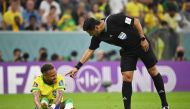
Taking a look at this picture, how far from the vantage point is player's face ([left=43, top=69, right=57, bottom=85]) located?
12.9m

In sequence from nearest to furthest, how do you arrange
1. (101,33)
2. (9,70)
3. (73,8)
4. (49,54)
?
(101,33), (9,70), (49,54), (73,8)

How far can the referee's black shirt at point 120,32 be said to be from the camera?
44.0ft

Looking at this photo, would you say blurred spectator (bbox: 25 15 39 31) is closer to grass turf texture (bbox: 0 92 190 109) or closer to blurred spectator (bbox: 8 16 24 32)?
blurred spectator (bbox: 8 16 24 32)

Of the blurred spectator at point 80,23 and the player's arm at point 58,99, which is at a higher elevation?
the blurred spectator at point 80,23

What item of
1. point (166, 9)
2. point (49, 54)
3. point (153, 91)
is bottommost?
point (153, 91)

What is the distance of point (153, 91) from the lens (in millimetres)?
21297

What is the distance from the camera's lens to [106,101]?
18141 millimetres

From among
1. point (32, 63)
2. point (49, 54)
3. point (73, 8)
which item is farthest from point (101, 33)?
point (73, 8)

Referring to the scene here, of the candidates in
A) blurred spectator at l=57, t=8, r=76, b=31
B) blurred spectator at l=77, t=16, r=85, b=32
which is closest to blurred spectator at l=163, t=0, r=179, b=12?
blurred spectator at l=77, t=16, r=85, b=32

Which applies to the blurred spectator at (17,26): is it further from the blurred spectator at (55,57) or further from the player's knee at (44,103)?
the player's knee at (44,103)

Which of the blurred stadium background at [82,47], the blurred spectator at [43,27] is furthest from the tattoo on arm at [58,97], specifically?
the blurred spectator at [43,27]

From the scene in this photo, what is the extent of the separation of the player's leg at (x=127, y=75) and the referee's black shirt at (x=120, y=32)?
0.74 feet

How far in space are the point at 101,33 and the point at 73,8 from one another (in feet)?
38.6

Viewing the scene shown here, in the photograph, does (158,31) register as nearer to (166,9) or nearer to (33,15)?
(166,9)
